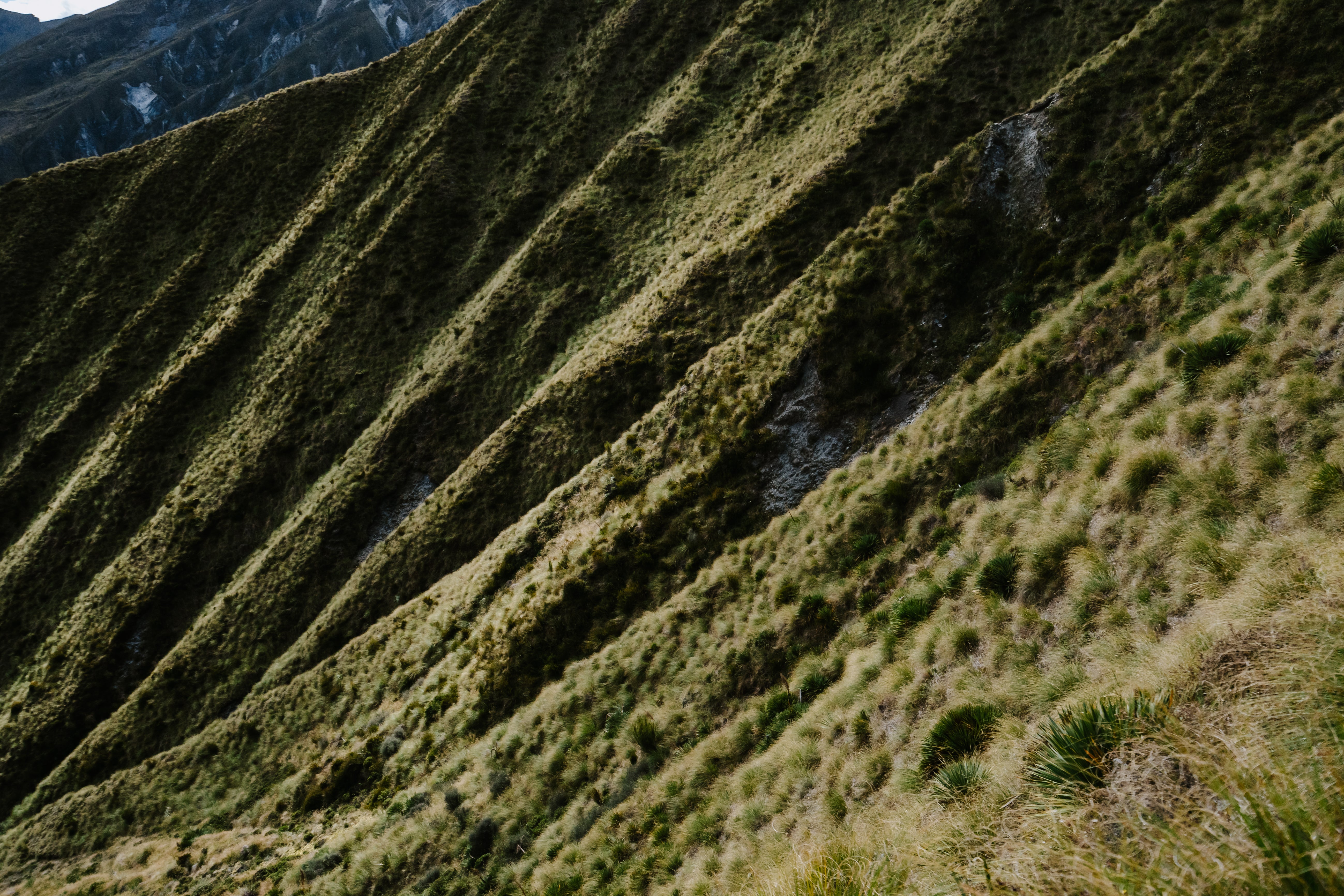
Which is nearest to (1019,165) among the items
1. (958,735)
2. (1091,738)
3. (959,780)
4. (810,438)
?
(810,438)

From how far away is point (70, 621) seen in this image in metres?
42.0

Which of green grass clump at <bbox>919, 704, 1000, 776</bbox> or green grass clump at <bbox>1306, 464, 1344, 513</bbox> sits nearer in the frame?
green grass clump at <bbox>1306, 464, 1344, 513</bbox>

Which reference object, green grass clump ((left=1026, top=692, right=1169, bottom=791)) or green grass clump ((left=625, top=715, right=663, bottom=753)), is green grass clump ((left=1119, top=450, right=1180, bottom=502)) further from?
green grass clump ((left=625, top=715, right=663, bottom=753))

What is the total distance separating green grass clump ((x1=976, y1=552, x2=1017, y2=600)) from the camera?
1044 cm

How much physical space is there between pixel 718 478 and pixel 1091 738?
17.6 m

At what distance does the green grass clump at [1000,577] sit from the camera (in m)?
10.4

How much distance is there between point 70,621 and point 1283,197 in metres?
65.8

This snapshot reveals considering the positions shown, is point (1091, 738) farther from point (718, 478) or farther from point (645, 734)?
point (718, 478)

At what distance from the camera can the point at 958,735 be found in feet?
25.8

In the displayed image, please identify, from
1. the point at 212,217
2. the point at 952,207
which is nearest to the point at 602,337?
the point at 952,207

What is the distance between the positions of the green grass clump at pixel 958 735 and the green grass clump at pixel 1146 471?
4.58 m

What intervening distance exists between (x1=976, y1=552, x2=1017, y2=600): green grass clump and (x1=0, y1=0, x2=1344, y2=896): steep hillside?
7 cm

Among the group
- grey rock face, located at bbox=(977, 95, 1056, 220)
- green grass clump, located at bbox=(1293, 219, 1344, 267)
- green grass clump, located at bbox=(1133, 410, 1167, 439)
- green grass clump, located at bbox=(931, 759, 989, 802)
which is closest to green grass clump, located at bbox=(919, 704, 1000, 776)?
green grass clump, located at bbox=(931, 759, 989, 802)

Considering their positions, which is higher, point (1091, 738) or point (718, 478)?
point (1091, 738)
